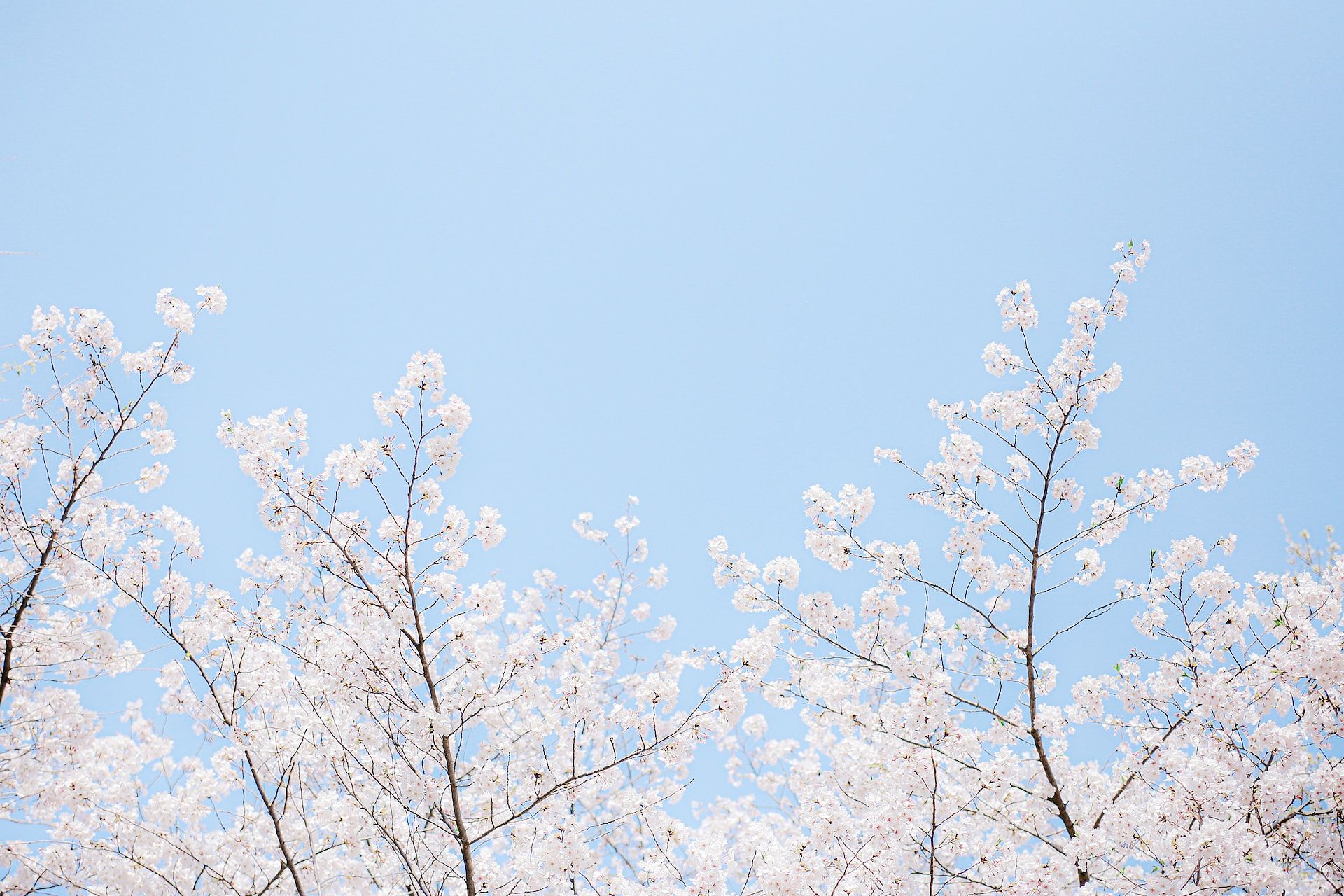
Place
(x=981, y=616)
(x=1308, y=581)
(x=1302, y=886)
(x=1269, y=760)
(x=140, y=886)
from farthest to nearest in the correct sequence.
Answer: (x=981, y=616)
(x=140, y=886)
(x=1308, y=581)
(x=1269, y=760)
(x=1302, y=886)

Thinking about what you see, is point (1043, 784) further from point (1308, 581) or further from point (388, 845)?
point (388, 845)

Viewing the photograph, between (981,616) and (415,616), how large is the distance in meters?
4.41

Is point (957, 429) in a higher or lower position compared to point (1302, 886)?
higher

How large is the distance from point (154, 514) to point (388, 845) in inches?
125

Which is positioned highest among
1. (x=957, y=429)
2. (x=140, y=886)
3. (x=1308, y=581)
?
(x=957, y=429)

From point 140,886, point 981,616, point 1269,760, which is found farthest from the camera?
point 981,616

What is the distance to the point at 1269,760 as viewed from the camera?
488cm

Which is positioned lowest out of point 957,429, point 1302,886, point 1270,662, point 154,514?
point 1302,886

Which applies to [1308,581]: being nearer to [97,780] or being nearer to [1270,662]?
[1270,662]

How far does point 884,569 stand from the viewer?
20.8 ft

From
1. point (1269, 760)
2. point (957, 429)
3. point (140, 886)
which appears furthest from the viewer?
point (957, 429)

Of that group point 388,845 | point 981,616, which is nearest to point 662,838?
point 388,845

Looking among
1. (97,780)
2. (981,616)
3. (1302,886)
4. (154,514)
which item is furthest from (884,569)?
(97,780)

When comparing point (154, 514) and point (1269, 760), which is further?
point (154, 514)
